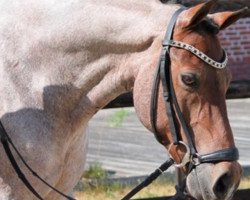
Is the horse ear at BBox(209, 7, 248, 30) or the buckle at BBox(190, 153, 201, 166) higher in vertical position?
the horse ear at BBox(209, 7, 248, 30)

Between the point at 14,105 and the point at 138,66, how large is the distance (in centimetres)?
62

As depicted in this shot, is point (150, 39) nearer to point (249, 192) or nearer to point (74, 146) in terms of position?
point (74, 146)

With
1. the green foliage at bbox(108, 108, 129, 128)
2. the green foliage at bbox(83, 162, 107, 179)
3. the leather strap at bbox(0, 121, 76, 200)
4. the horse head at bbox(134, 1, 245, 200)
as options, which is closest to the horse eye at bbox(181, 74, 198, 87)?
the horse head at bbox(134, 1, 245, 200)

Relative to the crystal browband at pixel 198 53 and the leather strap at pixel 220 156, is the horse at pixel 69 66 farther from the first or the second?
the leather strap at pixel 220 156

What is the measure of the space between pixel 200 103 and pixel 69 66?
696 millimetres

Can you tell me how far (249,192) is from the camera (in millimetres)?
6961

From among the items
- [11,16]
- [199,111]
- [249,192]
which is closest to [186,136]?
[199,111]

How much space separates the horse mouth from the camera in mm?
3998

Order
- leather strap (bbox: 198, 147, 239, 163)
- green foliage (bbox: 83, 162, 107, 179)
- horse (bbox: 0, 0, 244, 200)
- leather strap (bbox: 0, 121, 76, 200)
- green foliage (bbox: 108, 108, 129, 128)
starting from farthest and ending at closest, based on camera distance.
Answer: green foliage (bbox: 108, 108, 129, 128), green foliage (bbox: 83, 162, 107, 179), leather strap (bbox: 0, 121, 76, 200), horse (bbox: 0, 0, 244, 200), leather strap (bbox: 198, 147, 239, 163)

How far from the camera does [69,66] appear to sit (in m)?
4.40

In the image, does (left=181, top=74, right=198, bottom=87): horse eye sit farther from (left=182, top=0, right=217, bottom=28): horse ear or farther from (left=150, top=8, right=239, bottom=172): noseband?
(left=182, top=0, right=217, bottom=28): horse ear

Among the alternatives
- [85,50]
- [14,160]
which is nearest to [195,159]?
[85,50]

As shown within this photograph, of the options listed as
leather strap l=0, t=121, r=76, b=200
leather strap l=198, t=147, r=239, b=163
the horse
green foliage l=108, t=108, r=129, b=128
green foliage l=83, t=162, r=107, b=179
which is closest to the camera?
leather strap l=198, t=147, r=239, b=163

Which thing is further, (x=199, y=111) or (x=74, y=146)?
(x=74, y=146)
